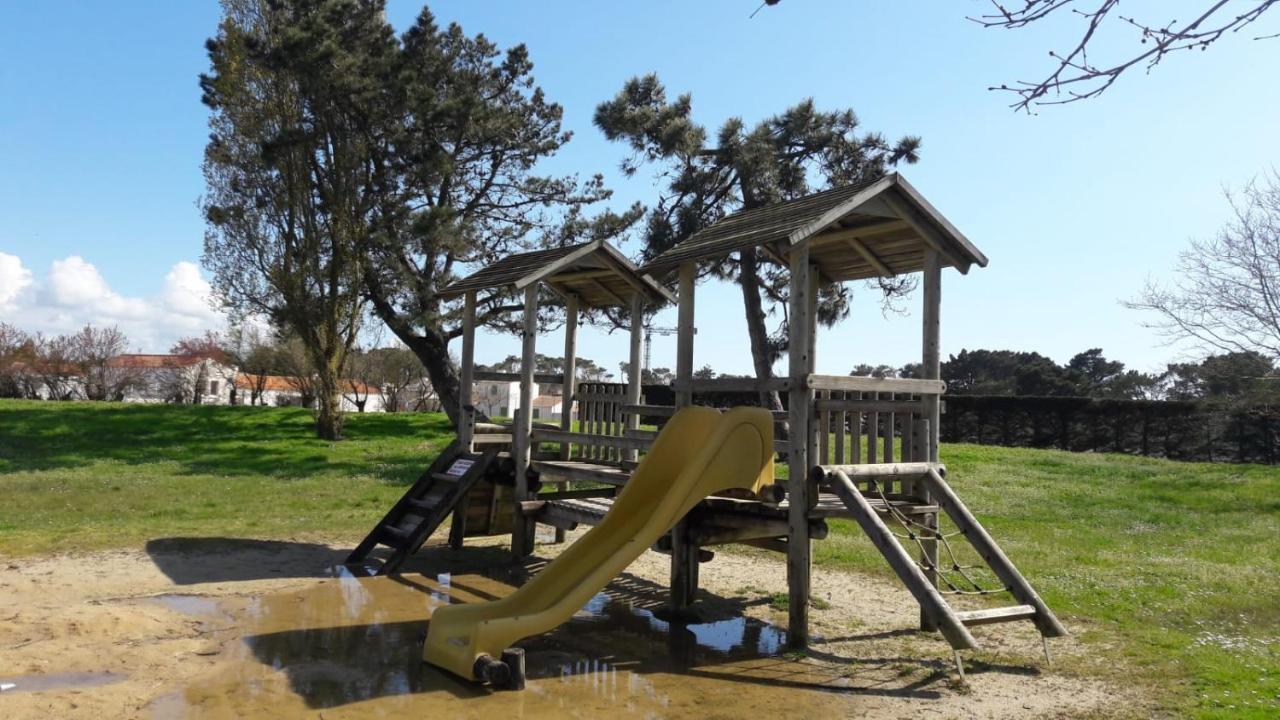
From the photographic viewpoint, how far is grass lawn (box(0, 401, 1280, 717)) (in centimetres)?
783

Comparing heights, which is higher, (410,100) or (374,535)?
(410,100)

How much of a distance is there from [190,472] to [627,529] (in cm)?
1509

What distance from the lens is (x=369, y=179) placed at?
25.2 m

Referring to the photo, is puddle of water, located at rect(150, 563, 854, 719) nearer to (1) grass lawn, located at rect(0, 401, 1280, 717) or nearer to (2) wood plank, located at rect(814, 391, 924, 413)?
(2) wood plank, located at rect(814, 391, 924, 413)

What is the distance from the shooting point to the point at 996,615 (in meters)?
7.04

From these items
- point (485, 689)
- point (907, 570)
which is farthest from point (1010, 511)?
point (485, 689)

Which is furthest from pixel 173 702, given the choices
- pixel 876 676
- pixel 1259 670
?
pixel 1259 670

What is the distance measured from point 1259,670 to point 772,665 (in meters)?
3.65

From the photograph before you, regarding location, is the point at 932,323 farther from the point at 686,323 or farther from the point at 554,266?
the point at 554,266

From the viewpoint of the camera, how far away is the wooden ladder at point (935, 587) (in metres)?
6.77

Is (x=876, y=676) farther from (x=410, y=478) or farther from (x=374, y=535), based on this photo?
(x=410, y=478)

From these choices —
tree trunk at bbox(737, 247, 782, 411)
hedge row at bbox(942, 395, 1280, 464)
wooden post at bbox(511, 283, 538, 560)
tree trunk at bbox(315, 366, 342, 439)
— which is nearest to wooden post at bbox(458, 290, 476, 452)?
wooden post at bbox(511, 283, 538, 560)

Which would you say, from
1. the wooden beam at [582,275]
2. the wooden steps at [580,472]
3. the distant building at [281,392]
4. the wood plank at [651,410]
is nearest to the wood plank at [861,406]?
the wood plank at [651,410]

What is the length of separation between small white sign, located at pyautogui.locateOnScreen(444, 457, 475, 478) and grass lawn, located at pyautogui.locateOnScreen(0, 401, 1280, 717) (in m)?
2.49
